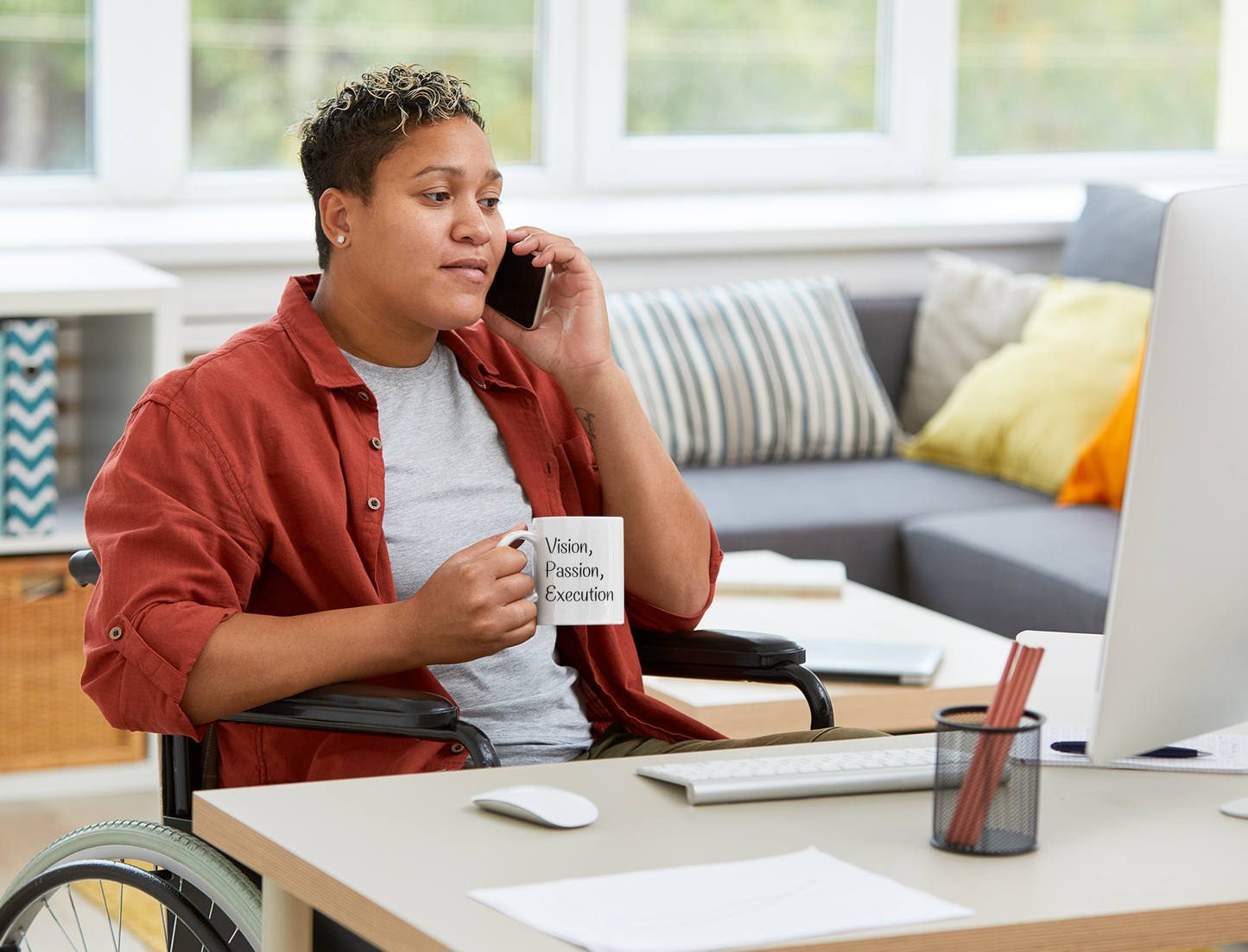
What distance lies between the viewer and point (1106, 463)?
3375mm

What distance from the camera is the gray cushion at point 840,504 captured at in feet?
10.9

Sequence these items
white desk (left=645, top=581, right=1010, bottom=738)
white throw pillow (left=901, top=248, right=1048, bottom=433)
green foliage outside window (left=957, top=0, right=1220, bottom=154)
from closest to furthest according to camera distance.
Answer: white desk (left=645, top=581, right=1010, bottom=738) < white throw pillow (left=901, top=248, right=1048, bottom=433) < green foliage outside window (left=957, top=0, right=1220, bottom=154)

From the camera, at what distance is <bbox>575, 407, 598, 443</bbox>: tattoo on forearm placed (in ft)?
5.89

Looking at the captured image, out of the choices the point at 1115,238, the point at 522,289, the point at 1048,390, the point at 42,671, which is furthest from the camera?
the point at 1115,238

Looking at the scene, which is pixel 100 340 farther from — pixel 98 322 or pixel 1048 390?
pixel 1048 390

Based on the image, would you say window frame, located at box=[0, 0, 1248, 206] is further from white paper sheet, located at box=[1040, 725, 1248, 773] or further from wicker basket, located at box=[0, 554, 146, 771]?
white paper sheet, located at box=[1040, 725, 1248, 773]

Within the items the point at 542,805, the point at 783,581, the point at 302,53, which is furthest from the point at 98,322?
the point at 542,805

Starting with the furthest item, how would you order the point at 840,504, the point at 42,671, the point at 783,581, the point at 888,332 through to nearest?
the point at 888,332 → the point at 840,504 → the point at 42,671 → the point at 783,581

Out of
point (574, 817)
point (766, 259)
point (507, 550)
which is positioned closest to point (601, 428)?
point (507, 550)

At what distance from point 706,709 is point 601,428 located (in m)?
0.43

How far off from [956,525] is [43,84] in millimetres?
2197

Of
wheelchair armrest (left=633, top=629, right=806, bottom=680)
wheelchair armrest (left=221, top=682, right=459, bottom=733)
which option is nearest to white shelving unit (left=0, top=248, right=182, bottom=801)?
wheelchair armrest (left=633, top=629, right=806, bottom=680)

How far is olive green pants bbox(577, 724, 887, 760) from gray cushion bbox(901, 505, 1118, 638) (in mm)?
1327

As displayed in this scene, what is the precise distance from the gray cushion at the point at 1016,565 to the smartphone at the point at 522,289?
1.38 m
